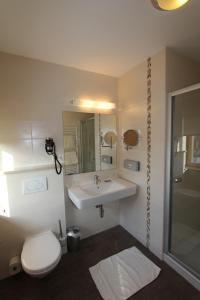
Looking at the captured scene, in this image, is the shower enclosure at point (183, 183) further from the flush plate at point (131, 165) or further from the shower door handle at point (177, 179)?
the flush plate at point (131, 165)

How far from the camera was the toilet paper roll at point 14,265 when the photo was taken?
164 cm

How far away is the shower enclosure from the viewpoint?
168 centimetres

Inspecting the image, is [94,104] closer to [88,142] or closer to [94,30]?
[88,142]

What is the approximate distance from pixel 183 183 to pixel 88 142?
1358 mm

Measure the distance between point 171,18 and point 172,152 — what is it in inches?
47.5

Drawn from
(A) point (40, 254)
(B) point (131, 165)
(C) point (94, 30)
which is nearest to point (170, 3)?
(C) point (94, 30)

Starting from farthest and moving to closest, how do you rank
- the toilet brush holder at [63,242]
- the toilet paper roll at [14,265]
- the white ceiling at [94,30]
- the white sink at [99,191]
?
the toilet brush holder at [63,242], the white sink at [99,191], the toilet paper roll at [14,265], the white ceiling at [94,30]

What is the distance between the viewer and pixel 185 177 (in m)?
1.90

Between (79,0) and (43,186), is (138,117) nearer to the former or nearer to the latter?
(79,0)

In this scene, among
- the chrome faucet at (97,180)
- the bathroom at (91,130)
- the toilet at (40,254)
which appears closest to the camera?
the toilet at (40,254)

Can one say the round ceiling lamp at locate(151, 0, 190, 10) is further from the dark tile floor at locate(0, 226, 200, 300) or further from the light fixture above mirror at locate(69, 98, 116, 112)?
the dark tile floor at locate(0, 226, 200, 300)

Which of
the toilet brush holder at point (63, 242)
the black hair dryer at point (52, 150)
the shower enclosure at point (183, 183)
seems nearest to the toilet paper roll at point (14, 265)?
the toilet brush holder at point (63, 242)

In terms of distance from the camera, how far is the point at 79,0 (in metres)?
1.02

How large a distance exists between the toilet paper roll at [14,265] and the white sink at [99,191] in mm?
852
